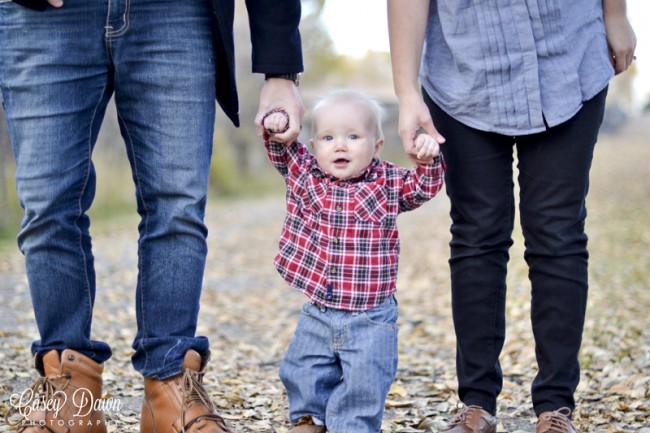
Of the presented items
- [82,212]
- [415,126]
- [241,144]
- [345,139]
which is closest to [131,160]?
[82,212]

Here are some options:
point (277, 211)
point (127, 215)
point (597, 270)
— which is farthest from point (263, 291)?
point (277, 211)

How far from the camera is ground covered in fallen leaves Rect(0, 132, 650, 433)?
10.2ft

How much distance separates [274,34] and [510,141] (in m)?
0.80

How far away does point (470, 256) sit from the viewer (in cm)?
247

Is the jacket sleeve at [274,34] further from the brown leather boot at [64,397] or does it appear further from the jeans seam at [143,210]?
the brown leather boot at [64,397]

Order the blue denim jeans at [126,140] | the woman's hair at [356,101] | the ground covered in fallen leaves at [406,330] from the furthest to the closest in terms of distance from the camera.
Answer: the ground covered in fallen leaves at [406,330]
the woman's hair at [356,101]
the blue denim jeans at [126,140]

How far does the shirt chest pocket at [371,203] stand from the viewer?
2.45 m

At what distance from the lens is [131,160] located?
242 cm

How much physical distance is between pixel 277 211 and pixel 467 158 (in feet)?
43.6

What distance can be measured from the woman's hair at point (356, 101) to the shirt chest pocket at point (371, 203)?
210 mm

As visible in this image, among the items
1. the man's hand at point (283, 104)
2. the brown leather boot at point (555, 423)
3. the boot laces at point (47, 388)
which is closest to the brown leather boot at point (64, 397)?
the boot laces at point (47, 388)

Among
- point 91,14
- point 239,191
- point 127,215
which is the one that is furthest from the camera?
point 239,191

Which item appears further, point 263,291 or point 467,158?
point 263,291

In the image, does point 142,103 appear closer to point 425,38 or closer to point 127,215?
point 425,38
